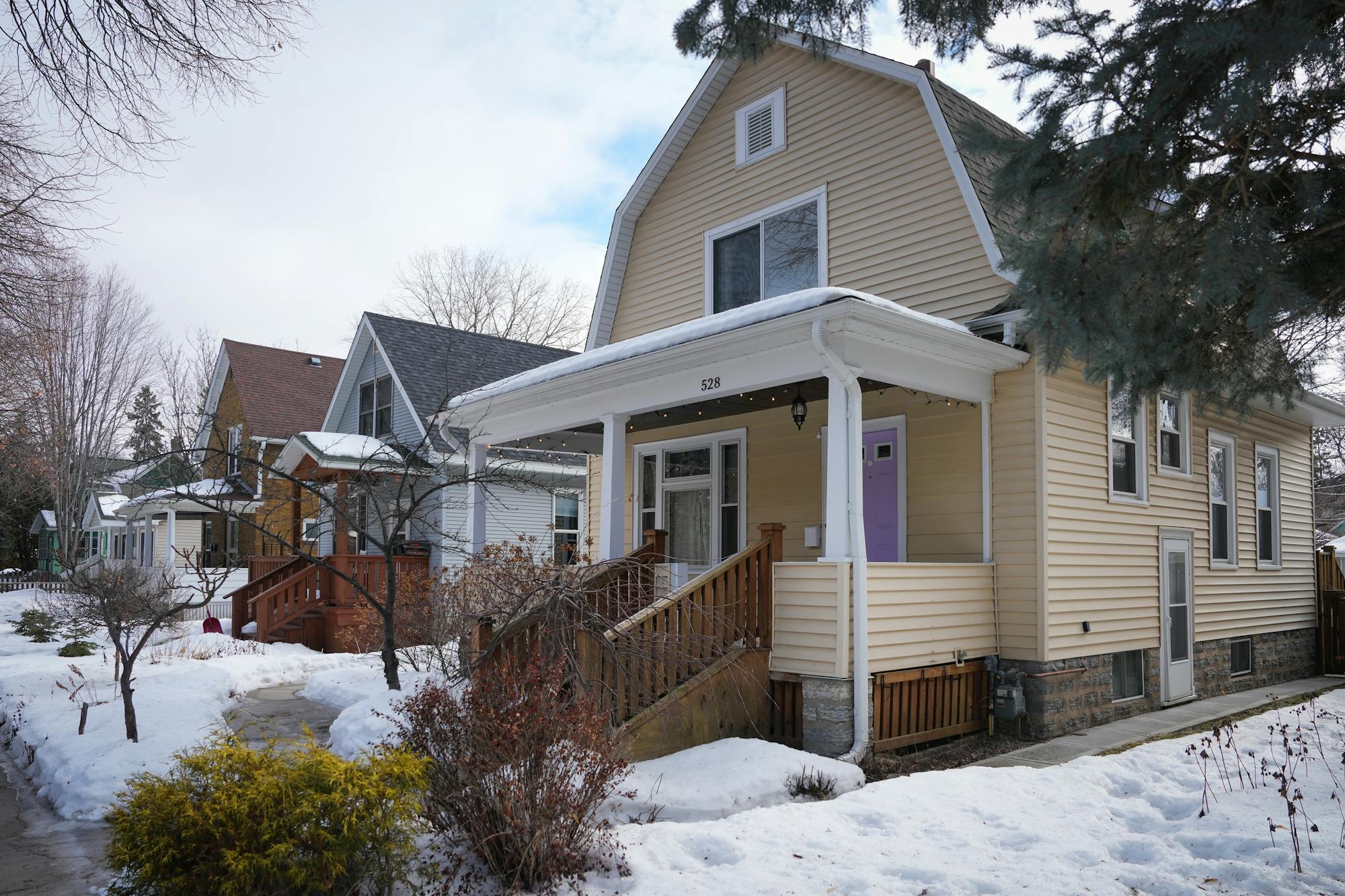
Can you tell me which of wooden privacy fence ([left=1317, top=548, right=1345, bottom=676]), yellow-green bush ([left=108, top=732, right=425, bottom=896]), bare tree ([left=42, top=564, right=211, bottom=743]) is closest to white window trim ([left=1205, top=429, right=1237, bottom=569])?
wooden privacy fence ([left=1317, top=548, right=1345, bottom=676])

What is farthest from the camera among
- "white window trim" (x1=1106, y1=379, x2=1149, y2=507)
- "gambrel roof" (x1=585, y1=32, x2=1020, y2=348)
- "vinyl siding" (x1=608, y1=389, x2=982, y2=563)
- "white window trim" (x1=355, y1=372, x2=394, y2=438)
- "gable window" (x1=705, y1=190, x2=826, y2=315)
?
"white window trim" (x1=355, y1=372, x2=394, y2=438)

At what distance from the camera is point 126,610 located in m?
11.1

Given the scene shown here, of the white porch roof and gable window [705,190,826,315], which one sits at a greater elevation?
gable window [705,190,826,315]

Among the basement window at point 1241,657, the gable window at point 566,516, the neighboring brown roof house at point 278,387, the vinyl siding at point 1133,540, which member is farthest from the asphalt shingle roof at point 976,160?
the neighboring brown roof house at point 278,387

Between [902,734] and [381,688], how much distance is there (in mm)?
5417

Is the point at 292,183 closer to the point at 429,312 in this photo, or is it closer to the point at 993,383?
the point at 993,383

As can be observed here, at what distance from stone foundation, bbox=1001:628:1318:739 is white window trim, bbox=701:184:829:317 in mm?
4904

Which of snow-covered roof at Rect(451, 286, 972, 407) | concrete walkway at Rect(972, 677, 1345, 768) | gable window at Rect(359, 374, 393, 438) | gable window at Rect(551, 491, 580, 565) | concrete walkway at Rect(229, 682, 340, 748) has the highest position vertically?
gable window at Rect(359, 374, 393, 438)

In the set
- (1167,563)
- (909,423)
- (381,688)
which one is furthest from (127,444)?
(1167,563)

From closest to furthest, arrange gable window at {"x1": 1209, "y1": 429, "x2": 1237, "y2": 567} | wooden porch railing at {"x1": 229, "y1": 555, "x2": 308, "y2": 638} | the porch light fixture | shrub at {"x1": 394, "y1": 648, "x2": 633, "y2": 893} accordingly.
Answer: shrub at {"x1": 394, "y1": 648, "x2": 633, "y2": 893}
the porch light fixture
gable window at {"x1": 1209, "y1": 429, "x2": 1237, "y2": 567}
wooden porch railing at {"x1": 229, "y1": 555, "x2": 308, "y2": 638}

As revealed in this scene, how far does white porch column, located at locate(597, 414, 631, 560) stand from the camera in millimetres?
9773

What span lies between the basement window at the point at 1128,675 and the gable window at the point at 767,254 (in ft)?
17.4

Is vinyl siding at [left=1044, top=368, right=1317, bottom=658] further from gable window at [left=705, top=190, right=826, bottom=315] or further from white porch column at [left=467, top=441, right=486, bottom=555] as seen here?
white porch column at [left=467, top=441, right=486, bottom=555]

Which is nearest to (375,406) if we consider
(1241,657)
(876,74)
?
(876,74)
